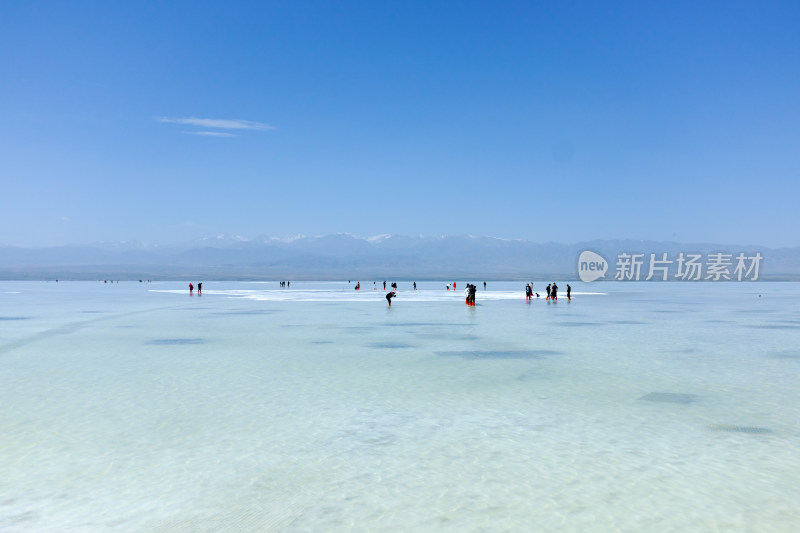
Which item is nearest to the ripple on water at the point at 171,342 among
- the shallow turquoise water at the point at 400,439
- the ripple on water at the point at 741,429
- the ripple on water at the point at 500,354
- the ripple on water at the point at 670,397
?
the shallow turquoise water at the point at 400,439

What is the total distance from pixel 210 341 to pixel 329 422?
12473 mm

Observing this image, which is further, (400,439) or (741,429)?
(741,429)

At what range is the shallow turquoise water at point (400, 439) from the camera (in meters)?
6.10

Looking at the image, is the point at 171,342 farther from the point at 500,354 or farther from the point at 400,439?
the point at 400,439

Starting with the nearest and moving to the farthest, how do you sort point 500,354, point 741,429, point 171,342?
1. point 741,429
2. point 500,354
3. point 171,342

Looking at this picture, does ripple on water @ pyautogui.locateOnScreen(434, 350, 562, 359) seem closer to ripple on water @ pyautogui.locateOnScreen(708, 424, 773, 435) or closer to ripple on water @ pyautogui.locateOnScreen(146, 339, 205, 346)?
ripple on water @ pyautogui.locateOnScreen(708, 424, 773, 435)

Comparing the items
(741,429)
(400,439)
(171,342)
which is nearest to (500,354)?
(741,429)

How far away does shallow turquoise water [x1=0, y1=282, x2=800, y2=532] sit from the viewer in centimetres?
610

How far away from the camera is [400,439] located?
28.6ft

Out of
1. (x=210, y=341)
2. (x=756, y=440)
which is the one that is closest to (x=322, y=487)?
(x=756, y=440)

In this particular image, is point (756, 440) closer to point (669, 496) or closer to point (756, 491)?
point (756, 491)

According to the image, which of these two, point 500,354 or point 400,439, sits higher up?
point 500,354

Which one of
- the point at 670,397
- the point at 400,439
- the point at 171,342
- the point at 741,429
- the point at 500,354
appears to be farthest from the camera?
A: the point at 171,342

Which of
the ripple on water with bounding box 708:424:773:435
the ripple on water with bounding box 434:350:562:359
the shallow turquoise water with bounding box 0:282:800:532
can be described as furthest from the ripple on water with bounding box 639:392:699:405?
the ripple on water with bounding box 434:350:562:359
